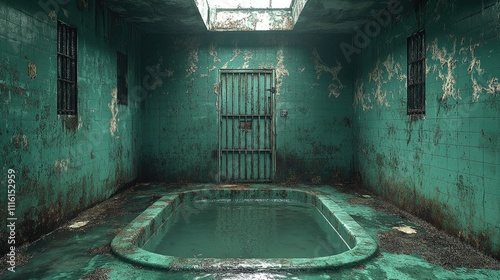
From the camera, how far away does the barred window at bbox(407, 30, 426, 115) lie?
4453mm

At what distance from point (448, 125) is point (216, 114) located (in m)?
4.46

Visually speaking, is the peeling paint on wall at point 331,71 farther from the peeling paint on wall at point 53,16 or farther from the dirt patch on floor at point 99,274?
the dirt patch on floor at point 99,274

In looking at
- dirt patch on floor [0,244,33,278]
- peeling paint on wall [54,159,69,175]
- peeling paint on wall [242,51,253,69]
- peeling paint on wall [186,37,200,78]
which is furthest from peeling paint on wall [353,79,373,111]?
dirt patch on floor [0,244,33,278]

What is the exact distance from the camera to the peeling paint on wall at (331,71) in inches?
281

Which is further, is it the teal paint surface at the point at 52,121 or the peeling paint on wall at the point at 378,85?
the peeling paint on wall at the point at 378,85

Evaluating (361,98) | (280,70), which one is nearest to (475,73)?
(361,98)

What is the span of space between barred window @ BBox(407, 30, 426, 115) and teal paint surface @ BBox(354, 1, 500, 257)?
12 cm

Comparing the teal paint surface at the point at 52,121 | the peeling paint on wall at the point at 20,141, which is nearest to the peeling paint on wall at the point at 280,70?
the teal paint surface at the point at 52,121

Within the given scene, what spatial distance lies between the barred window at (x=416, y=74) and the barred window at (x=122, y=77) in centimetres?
468

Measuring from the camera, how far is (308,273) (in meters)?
2.72

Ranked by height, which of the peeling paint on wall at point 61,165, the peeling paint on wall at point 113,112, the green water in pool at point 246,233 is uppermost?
the peeling paint on wall at point 113,112

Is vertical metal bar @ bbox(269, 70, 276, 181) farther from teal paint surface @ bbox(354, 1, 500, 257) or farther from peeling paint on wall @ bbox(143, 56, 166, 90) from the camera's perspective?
peeling paint on wall @ bbox(143, 56, 166, 90)

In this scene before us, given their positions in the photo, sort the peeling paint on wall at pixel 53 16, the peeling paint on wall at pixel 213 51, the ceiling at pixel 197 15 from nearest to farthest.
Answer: the peeling paint on wall at pixel 53 16
the ceiling at pixel 197 15
the peeling paint on wall at pixel 213 51

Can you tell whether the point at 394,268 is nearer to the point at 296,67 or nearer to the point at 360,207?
the point at 360,207
